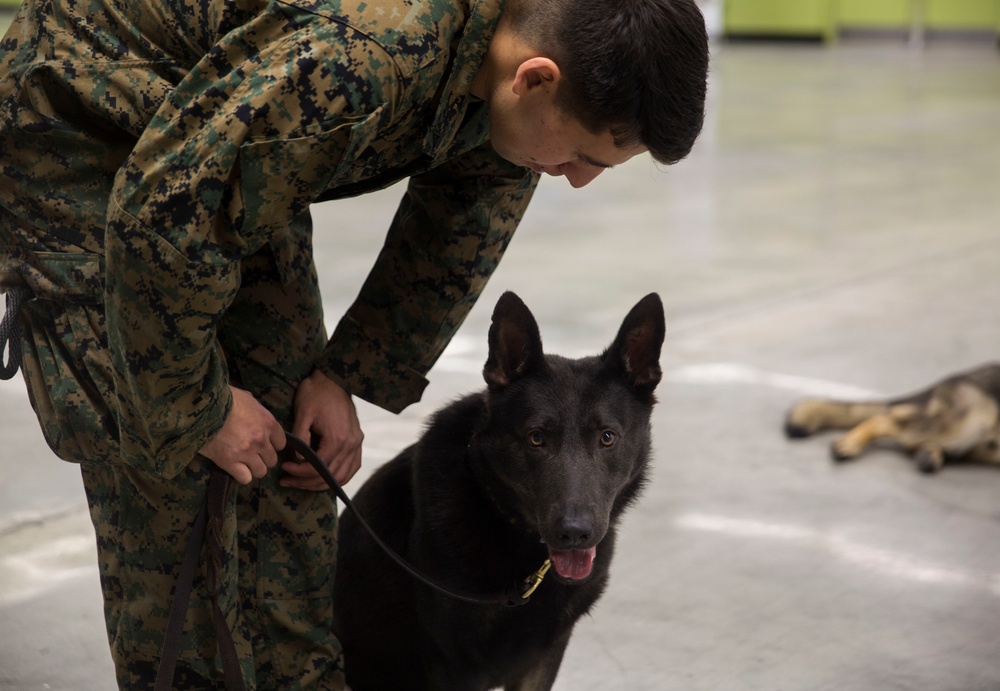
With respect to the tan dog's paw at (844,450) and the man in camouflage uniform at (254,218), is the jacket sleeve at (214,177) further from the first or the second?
the tan dog's paw at (844,450)

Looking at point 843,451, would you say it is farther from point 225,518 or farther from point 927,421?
point 225,518

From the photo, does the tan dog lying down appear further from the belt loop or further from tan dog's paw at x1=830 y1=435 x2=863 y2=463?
the belt loop

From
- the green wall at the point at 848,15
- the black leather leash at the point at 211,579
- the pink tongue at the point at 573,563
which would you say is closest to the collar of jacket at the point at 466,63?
the black leather leash at the point at 211,579

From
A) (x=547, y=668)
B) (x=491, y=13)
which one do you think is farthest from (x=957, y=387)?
(x=491, y=13)

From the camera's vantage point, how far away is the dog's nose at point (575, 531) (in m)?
1.64

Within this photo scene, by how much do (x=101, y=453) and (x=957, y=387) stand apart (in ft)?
9.06

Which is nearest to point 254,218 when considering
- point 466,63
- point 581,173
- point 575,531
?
point 466,63

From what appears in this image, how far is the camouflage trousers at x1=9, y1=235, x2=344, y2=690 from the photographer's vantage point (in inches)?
60.5

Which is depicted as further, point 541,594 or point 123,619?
point 541,594

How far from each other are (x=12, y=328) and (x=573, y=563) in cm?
89

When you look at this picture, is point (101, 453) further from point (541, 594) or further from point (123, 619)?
point (541, 594)

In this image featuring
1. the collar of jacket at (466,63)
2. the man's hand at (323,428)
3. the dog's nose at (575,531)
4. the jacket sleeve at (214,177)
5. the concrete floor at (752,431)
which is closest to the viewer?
the jacket sleeve at (214,177)

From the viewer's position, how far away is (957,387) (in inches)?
136

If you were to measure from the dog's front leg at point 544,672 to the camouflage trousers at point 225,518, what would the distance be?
312 millimetres
